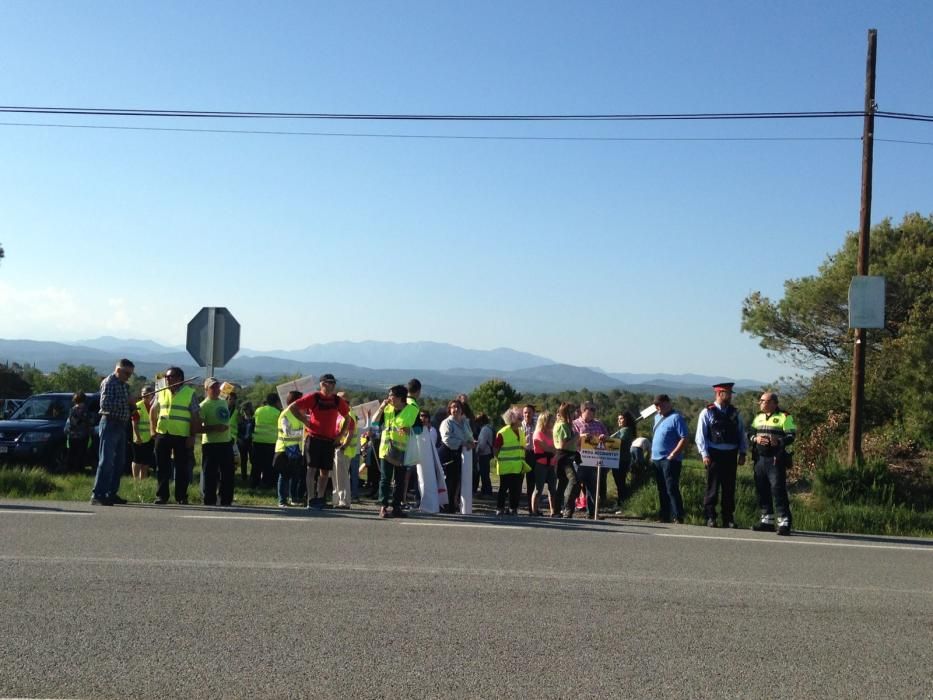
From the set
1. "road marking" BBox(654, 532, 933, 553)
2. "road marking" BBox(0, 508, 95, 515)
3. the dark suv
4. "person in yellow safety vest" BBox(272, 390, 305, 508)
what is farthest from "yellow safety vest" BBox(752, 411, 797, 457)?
the dark suv

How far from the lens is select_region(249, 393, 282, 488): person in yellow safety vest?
18094 mm

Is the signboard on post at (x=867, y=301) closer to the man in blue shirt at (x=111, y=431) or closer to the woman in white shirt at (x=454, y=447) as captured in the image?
the woman in white shirt at (x=454, y=447)

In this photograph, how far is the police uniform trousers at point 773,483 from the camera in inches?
510

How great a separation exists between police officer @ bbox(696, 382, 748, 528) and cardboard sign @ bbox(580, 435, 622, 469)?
1.49 metres

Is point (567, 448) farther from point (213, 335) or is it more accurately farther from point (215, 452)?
point (213, 335)

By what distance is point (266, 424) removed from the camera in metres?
18.1

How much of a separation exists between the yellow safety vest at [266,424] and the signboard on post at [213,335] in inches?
47.5

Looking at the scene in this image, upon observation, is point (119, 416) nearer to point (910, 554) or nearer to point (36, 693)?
point (36, 693)

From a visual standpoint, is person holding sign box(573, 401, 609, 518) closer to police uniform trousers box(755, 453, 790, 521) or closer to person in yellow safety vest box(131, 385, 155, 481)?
police uniform trousers box(755, 453, 790, 521)

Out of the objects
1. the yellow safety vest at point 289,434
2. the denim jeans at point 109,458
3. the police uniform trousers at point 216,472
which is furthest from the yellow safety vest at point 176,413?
the yellow safety vest at point 289,434

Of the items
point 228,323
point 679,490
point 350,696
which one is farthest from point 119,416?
point 350,696

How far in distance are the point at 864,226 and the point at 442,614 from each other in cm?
1332

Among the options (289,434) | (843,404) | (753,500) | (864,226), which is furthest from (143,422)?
(843,404)

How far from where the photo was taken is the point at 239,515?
503 inches
